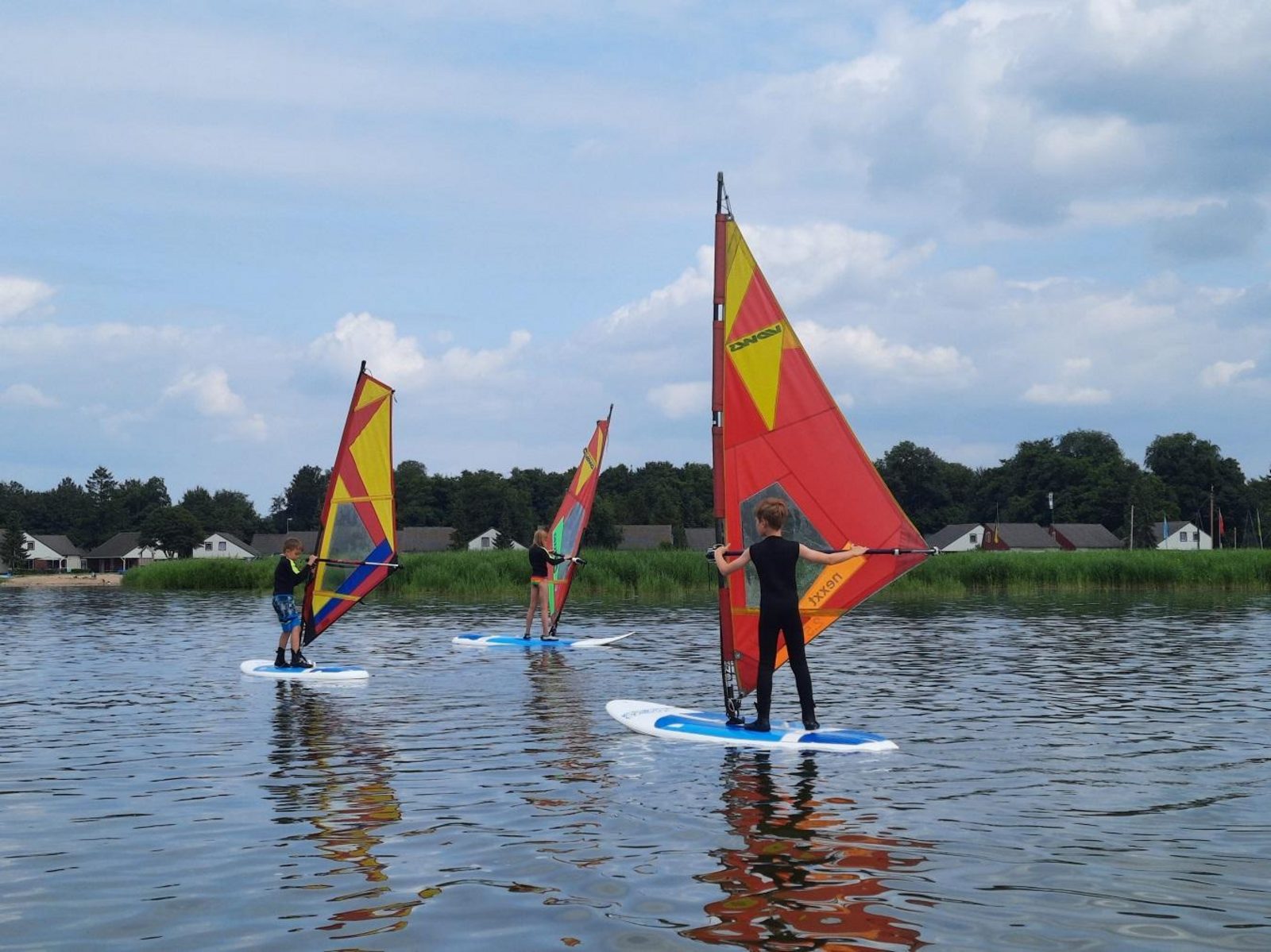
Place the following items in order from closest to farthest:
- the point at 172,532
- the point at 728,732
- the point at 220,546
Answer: the point at 728,732
the point at 172,532
the point at 220,546

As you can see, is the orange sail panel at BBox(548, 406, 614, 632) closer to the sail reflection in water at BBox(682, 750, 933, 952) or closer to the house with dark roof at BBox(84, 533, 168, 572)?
the sail reflection in water at BBox(682, 750, 933, 952)

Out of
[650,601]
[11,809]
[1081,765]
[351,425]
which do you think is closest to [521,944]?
[11,809]

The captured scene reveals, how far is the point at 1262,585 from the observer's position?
42.8 metres

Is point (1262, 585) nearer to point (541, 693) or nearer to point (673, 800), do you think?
point (541, 693)

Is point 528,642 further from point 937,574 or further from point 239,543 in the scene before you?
point 239,543

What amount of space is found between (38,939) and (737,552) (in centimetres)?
715

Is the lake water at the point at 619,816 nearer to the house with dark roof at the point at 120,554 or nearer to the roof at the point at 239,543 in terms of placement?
the house with dark roof at the point at 120,554

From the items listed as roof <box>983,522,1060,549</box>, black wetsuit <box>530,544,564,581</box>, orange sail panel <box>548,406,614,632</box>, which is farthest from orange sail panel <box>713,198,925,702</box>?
roof <box>983,522,1060,549</box>

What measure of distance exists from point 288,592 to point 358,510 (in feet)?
5.70

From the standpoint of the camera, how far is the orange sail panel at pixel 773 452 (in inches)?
477

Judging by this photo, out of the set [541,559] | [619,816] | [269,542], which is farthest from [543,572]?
[269,542]

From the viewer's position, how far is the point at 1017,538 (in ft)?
→ 404

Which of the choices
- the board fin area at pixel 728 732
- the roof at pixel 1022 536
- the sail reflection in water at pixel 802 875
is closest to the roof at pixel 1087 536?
the roof at pixel 1022 536

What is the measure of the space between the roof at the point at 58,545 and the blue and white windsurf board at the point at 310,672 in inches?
5236
